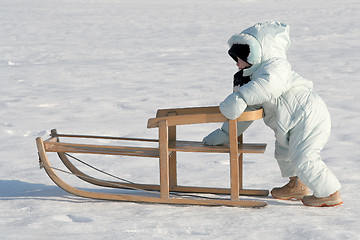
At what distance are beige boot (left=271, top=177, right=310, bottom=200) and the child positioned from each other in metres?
0.13

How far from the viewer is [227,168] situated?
462 cm

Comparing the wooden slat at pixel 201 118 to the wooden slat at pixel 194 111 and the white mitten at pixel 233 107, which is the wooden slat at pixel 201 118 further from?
the wooden slat at pixel 194 111

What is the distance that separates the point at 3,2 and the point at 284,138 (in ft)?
60.2

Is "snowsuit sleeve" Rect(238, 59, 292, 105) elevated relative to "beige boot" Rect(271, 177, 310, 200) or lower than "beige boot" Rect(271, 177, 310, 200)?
elevated

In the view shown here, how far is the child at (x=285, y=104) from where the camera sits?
3.42 m

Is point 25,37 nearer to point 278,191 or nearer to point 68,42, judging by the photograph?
point 68,42

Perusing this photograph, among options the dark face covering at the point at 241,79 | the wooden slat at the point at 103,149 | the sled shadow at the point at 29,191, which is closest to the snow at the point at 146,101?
the sled shadow at the point at 29,191

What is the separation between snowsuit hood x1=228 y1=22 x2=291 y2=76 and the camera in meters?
3.49

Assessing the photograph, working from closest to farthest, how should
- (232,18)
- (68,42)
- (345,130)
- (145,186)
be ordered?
(145,186) → (345,130) → (68,42) → (232,18)

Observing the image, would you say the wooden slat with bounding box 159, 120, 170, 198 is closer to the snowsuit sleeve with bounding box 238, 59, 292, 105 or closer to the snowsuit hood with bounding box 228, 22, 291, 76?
the snowsuit sleeve with bounding box 238, 59, 292, 105

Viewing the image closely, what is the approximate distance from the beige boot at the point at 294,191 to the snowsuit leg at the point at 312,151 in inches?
8.9

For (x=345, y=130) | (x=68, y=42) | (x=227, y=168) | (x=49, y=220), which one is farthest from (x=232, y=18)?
(x=49, y=220)

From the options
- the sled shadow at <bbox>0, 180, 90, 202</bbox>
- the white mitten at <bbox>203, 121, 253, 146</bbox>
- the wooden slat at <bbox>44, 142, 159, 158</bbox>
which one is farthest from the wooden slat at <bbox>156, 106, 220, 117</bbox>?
the sled shadow at <bbox>0, 180, 90, 202</bbox>

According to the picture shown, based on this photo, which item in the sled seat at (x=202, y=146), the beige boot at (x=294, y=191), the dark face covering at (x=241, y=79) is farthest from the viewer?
the beige boot at (x=294, y=191)
